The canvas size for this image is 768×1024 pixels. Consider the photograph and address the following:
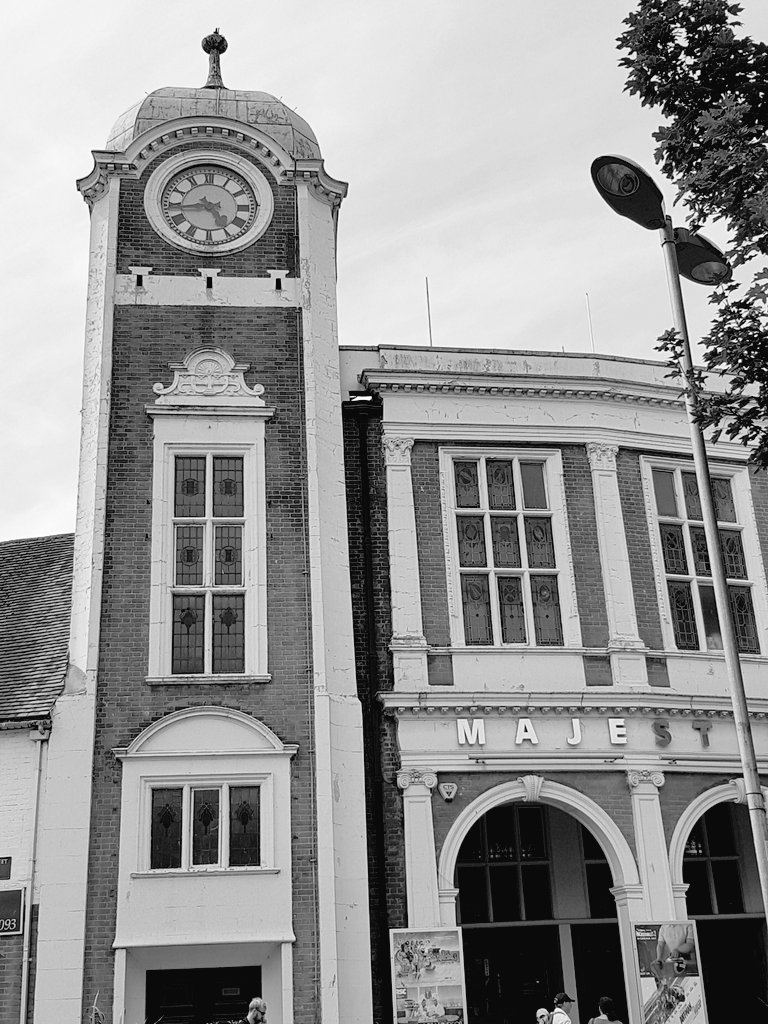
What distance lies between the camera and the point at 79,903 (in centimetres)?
1584

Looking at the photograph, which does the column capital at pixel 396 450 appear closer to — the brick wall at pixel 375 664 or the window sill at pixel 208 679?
the brick wall at pixel 375 664

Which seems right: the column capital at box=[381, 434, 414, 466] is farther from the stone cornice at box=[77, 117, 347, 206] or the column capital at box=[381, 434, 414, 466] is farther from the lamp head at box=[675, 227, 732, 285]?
the lamp head at box=[675, 227, 732, 285]

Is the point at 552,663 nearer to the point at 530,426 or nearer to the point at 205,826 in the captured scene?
A: the point at 530,426

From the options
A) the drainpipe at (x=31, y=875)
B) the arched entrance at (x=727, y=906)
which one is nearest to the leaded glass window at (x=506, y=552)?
the arched entrance at (x=727, y=906)

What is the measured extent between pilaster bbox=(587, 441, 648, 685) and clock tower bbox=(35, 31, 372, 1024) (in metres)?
4.16

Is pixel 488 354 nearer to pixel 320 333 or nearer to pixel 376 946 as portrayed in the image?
pixel 320 333

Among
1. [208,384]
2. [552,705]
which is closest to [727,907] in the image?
[552,705]

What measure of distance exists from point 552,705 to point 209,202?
961 centimetres

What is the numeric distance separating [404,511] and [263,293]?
4.09m

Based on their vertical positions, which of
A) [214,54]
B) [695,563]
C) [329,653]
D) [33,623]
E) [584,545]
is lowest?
[329,653]

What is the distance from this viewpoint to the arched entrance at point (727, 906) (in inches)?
773

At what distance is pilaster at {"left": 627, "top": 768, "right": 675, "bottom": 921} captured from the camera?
17688 millimetres

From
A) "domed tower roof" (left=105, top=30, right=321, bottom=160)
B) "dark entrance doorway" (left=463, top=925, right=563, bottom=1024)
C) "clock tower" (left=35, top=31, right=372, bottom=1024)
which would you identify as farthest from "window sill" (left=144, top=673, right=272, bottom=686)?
"domed tower roof" (left=105, top=30, right=321, bottom=160)

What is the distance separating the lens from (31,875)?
53.5ft
